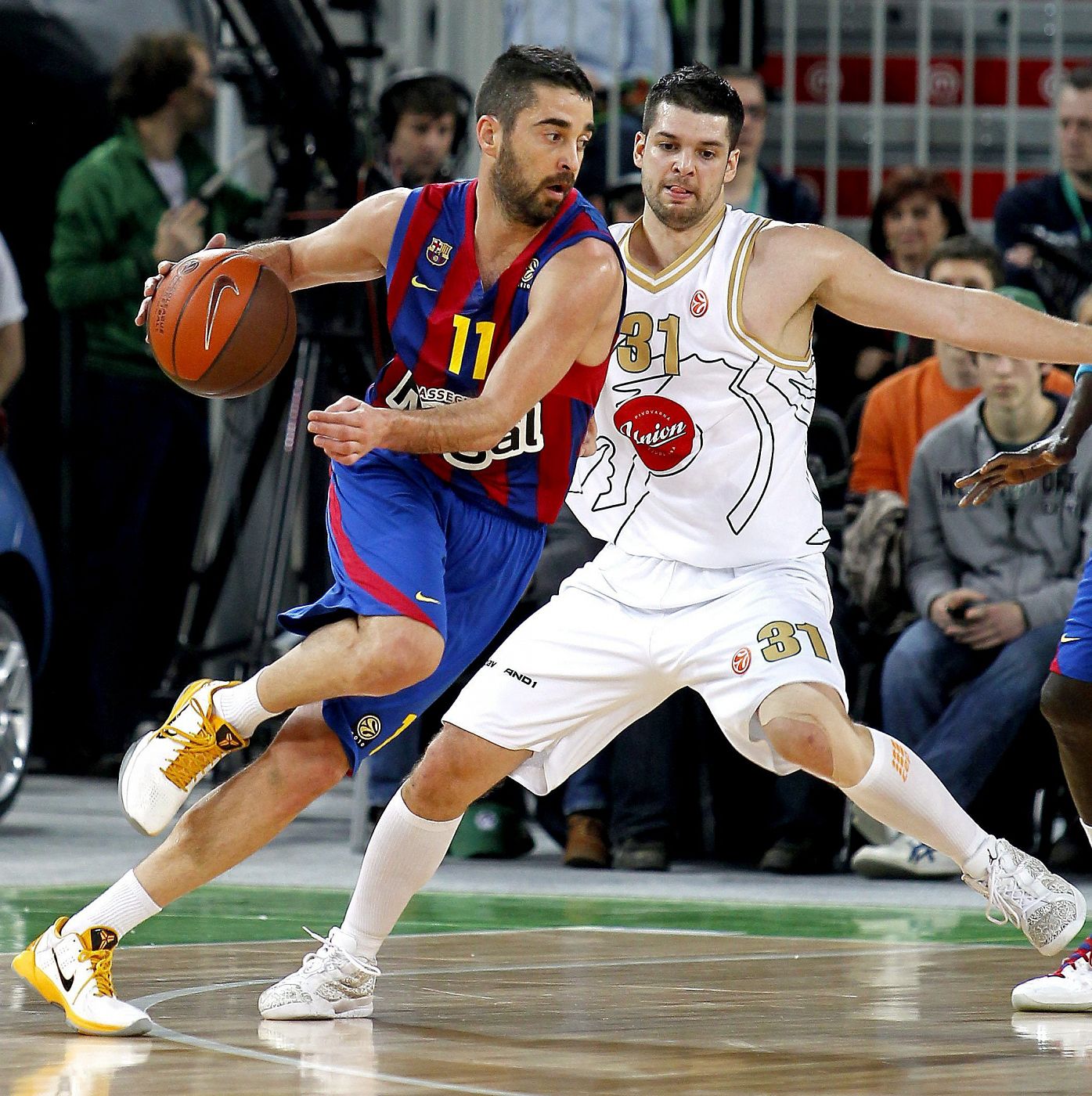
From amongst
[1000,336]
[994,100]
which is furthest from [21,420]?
[1000,336]

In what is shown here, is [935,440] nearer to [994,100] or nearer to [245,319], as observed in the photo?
[245,319]

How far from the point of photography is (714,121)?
16.0ft

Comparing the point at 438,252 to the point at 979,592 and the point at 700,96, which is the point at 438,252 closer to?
the point at 700,96

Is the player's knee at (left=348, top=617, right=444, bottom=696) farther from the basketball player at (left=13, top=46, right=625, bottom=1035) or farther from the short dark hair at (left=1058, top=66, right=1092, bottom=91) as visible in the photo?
the short dark hair at (left=1058, top=66, right=1092, bottom=91)

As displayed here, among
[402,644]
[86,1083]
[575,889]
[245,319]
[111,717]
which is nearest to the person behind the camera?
[86,1083]

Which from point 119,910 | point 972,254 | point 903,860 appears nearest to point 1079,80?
point 972,254

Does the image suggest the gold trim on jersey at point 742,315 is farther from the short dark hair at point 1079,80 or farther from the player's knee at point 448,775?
the short dark hair at point 1079,80

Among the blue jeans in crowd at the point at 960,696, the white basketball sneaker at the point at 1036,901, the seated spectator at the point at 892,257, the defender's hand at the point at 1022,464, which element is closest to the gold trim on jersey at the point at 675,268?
the defender's hand at the point at 1022,464

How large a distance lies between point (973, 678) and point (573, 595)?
2.84 meters

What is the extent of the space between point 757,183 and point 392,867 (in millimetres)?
5082

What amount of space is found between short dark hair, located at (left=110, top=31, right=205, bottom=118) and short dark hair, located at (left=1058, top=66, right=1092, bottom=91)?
3758 millimetres

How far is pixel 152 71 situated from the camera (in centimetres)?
934

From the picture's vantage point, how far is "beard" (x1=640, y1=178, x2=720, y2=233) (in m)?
4.91

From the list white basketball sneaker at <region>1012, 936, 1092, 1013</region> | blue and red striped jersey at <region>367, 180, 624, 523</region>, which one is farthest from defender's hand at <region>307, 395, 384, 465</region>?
white basketball sneaker at <region>1012, 936, 1092, 1013</region>
